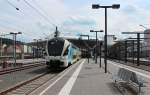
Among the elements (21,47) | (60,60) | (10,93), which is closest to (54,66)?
(60,60)

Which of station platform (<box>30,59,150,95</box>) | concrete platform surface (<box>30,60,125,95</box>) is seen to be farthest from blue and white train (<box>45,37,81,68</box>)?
concrete platform surface (<box>30,60,125,95</box>)

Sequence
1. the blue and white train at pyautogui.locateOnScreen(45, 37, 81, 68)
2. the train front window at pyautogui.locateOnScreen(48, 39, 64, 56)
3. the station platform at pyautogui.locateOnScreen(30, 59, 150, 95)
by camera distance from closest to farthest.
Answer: the station platform at pyautogui.locateOnScreen(30, 59, 150, 95) < the blue and white train at pyautogui.locateOnScreen(45, 37, 81, 68) < the train front window at pyautogui.locateOnScreen(48, 39, 64, 56)

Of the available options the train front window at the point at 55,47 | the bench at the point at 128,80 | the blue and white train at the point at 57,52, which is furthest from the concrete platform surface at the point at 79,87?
the train front window at the point at 55,47

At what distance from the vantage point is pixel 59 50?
40.6 meters

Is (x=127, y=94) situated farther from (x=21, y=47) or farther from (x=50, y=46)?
(x=21, y=47)

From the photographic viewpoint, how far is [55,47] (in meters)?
40.5

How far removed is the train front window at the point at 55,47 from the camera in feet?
133

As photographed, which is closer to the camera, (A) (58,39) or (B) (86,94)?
(B) (86,94)

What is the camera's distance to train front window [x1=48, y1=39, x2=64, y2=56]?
4053 centimetres

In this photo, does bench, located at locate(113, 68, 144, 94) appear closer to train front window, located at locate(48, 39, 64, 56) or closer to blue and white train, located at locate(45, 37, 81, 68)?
blue and white train, located at locate(45, 37, 81, 68)

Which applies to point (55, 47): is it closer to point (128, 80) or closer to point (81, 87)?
point (81, 87)

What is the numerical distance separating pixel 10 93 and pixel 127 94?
6880 millimetres

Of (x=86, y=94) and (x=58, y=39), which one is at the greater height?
(x=58, y=39)

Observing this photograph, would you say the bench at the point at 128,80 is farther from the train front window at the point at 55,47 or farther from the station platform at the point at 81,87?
the train front window at the point at 55,47
